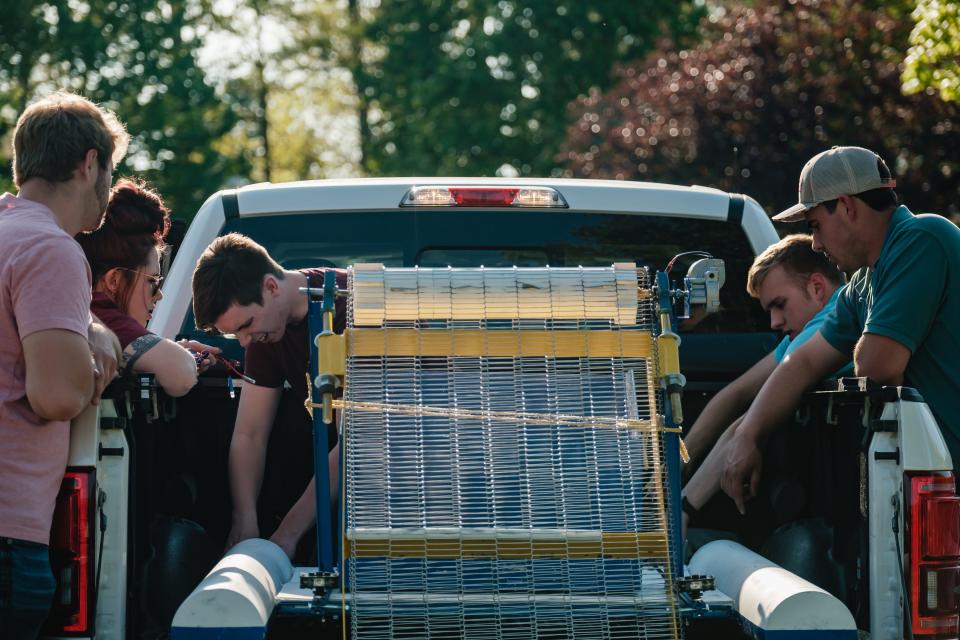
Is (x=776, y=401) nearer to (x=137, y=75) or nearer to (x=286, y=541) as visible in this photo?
(x=286, y=541)

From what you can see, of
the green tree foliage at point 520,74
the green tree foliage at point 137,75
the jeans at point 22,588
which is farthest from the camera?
the green tree foliage at point 520,74

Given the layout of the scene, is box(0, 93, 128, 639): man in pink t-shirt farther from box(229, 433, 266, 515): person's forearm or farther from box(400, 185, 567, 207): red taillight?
box(400, 185, 567, 207): red taillight

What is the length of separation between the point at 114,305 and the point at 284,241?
0.89m

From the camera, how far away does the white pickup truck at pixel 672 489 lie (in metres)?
3.47

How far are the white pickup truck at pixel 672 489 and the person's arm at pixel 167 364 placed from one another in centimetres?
8

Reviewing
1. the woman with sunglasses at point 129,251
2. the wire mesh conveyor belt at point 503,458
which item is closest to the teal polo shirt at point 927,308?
the wire mesh conveyor belt at point 503,458

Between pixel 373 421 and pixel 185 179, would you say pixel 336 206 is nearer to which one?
pixel 373 421

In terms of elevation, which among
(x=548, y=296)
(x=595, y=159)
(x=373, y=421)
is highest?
(x=595, y=159)

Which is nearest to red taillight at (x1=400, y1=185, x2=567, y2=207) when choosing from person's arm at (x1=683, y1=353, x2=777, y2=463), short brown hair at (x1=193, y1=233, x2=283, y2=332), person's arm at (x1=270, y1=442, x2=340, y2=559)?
short brown hair at (x1=193, y1=233, x2=283, y2=332)

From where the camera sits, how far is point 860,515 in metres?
3.70

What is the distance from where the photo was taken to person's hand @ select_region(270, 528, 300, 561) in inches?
170

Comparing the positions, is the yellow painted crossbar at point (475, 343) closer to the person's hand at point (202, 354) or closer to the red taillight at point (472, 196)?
the person's hand at point (202, 354)

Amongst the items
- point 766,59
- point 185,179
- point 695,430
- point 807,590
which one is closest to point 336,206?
point 695,430

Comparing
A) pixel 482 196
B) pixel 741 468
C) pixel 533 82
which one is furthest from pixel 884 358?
pixel 533 82
